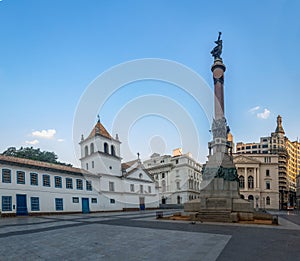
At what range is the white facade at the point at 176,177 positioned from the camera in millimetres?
69625

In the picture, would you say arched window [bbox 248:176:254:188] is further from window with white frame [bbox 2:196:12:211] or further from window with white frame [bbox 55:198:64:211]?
window with white frame [bbox 2:196:12:211]

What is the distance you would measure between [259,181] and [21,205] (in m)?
62.6

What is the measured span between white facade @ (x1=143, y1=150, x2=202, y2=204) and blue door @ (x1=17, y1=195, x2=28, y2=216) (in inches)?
1740

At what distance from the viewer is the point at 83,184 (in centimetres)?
3900

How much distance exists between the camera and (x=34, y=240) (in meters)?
11.5

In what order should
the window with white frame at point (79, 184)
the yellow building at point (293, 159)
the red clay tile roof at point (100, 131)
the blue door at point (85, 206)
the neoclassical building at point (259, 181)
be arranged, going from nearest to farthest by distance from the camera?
1. the window with white frame at point (79, 184)
2. the blue door at point (85, 206)
3. the red clay tile roof at point (100, 131)
4. the neoclassical building at point (259, 181)
5. the yellow building at point (293, 159)

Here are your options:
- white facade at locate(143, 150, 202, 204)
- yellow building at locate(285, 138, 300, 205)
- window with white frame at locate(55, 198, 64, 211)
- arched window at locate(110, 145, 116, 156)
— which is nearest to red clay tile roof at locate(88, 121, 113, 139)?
arched window at locate(110, 145, 116, 156)

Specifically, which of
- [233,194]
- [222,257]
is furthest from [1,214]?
[222,257]

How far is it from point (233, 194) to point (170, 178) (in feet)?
166

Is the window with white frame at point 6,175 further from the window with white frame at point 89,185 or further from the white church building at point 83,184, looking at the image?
the window with white frame at point 89,185

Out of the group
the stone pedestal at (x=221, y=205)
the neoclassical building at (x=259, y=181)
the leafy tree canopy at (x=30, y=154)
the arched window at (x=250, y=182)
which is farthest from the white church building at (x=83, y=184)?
the arched window at (x=250, y=182)

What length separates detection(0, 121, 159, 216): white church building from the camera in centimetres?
2927

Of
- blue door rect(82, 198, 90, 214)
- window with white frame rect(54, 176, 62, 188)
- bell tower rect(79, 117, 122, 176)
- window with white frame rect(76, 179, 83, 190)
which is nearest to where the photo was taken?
window with white frame rect(54, 176, 62, 188)

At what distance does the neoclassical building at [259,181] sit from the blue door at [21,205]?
5645cm
